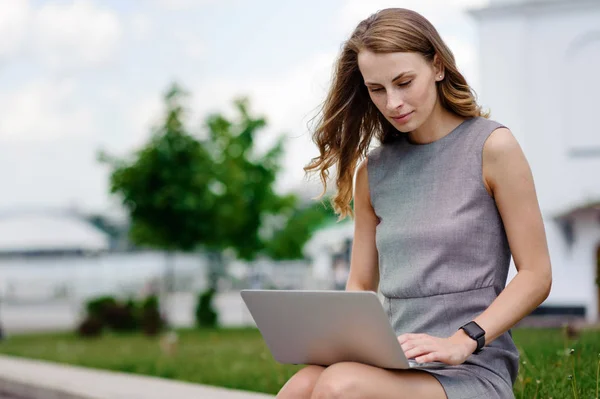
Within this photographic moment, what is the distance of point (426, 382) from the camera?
7.48ft

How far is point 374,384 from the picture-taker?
2242mm

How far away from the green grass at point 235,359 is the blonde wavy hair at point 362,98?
45.3 inches

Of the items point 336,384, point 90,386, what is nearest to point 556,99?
point 90,386

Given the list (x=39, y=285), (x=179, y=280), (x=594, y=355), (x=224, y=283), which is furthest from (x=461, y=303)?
(x=224, y=283)

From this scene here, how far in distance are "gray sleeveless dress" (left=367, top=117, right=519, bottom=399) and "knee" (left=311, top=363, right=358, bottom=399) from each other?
272 millimetres

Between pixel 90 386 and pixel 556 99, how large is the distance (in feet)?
60.7

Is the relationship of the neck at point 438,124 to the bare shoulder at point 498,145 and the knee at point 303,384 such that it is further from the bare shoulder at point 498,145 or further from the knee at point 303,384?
the knee at point 303,384

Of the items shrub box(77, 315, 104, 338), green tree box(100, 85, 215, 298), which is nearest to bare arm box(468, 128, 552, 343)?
shrub box(77, 315, 104, 338)

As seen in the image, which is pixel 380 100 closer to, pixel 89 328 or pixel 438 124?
pixel 438 124

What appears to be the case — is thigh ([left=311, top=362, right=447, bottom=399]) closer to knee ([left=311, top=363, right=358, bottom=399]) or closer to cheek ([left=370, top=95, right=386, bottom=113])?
knee ([left=311, top=363, right=358, bottom=399])

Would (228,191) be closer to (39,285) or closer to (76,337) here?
(76,337)

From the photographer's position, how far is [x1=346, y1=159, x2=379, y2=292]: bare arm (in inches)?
113

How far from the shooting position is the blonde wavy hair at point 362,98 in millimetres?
2549

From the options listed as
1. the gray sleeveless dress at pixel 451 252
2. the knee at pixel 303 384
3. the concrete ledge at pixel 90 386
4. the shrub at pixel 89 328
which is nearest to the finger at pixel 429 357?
the gray sleeveless dress at pixel 451 252
